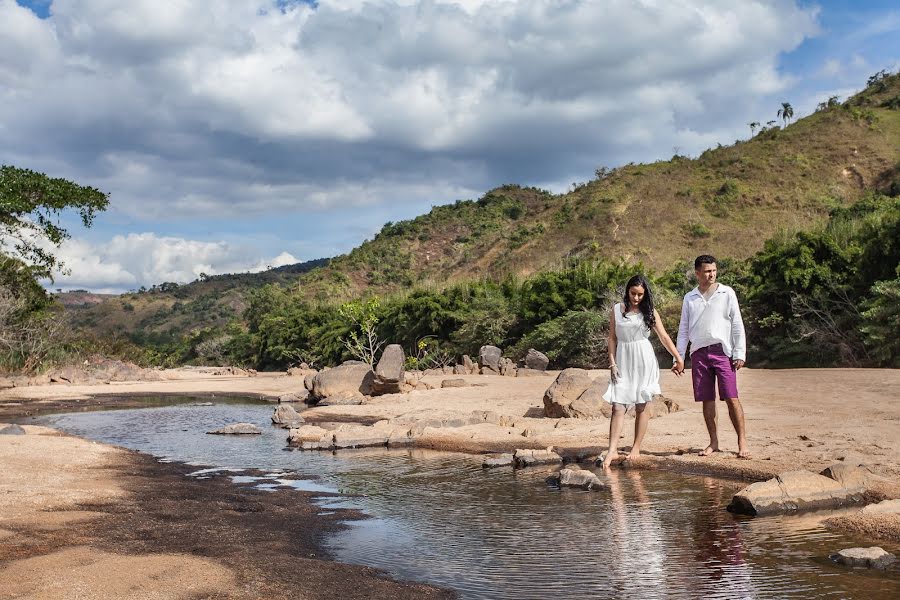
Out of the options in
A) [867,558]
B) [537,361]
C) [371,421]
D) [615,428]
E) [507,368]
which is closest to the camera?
[867,558]

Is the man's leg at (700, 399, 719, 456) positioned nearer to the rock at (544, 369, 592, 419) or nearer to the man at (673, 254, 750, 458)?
the man at (673, 254, 750, 458)

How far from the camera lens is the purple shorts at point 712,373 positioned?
27.1 ft

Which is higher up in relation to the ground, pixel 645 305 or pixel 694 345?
pixel 645 305

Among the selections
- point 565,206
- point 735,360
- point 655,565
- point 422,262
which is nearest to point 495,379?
point 735,360

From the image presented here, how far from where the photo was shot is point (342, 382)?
74.7 ft

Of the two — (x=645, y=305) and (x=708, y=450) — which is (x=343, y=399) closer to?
(x=708, y=450)

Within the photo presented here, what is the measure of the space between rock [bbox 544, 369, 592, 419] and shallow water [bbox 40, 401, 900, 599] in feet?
11.0

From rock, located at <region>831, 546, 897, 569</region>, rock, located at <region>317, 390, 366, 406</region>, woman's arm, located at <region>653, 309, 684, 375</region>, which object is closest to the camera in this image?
rock, located at <region>831, 546, 897, 569</region>

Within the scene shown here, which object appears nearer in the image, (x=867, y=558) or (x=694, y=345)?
(x=867, y=558)

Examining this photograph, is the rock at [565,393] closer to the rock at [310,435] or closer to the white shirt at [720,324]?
the rock at [310,435]

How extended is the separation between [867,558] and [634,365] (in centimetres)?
373

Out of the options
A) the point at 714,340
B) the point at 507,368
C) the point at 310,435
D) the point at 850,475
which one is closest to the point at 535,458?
the point at 714,340

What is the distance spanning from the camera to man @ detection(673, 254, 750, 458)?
827 cm

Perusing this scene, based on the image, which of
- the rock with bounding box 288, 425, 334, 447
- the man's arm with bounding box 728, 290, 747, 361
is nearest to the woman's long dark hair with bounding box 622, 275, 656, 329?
the man's arm with bounding box 728, 290, 747, 361
